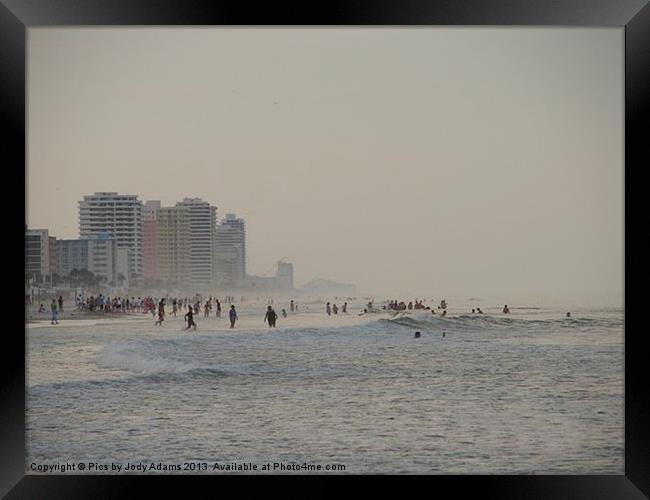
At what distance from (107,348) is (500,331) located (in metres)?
1.88

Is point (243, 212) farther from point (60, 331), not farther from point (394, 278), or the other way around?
point (60, 331)

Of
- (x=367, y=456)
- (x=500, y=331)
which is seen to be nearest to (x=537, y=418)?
(x=500, y=331)

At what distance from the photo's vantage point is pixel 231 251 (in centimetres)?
348

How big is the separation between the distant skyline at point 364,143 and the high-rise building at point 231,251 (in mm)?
57

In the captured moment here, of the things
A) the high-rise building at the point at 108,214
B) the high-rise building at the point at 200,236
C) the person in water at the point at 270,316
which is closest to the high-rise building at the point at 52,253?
the high-rise building at the point at 108,214

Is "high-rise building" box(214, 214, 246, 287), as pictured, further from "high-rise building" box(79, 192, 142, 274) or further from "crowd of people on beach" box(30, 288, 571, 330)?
"high-rise building" box(79, 192, 142, 274)

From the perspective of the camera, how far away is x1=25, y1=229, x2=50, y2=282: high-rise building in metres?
3.33

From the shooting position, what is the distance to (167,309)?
3555 millimetres

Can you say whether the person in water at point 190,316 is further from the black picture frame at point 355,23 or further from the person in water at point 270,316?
the black picture frame at point 355,23

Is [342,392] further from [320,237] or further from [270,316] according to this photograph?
[320,237]

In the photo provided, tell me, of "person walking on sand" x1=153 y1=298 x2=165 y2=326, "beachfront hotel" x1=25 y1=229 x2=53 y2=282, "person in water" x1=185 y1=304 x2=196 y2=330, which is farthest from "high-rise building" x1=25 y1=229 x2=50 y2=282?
"person in water" x1=185 y1=304 x2=196 y2=330

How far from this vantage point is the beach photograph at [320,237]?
3.36m

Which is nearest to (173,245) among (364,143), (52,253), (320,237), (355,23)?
(52,253)

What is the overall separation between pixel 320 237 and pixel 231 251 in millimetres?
414
